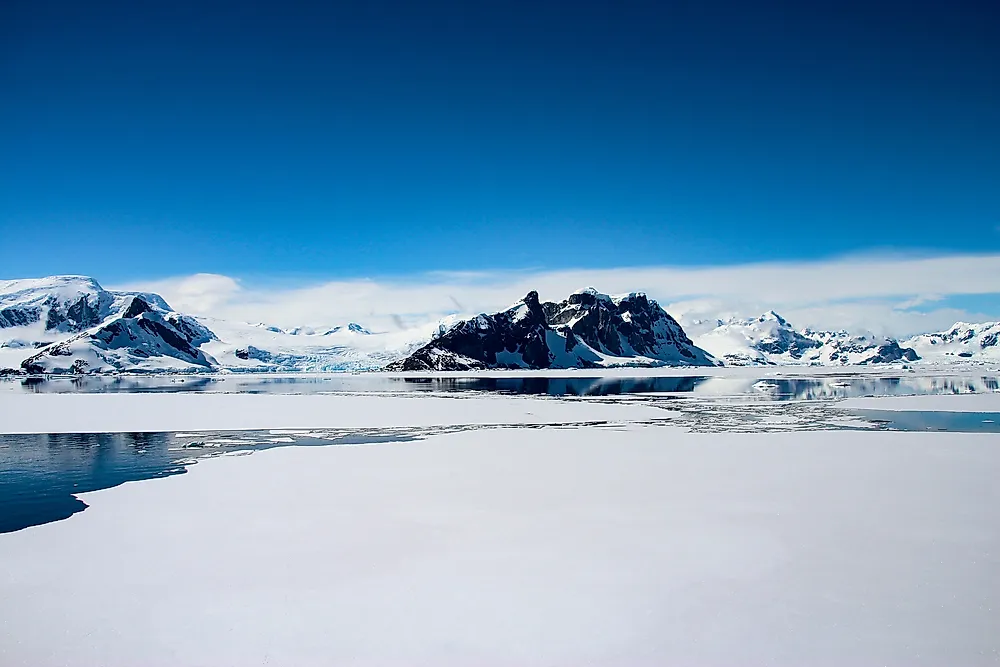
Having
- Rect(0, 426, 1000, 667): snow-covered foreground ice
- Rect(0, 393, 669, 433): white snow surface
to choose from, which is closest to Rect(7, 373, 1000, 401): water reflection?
Rect(0, 393, 669, 433): white snow surface

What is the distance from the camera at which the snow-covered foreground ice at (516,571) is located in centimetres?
895

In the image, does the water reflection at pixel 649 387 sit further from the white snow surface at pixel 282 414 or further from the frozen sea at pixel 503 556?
the frozen sea at pixel 503 556

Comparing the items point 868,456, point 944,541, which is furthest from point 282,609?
point 868,456

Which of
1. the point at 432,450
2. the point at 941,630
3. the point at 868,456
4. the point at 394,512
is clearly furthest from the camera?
the point at 432,450

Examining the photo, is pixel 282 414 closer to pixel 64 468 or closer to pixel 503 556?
pixel 64 468

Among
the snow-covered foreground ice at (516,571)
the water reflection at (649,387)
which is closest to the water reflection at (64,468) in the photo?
the snow-covered foreground ice at (516,571)

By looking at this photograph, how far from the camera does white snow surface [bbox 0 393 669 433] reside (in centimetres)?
3732

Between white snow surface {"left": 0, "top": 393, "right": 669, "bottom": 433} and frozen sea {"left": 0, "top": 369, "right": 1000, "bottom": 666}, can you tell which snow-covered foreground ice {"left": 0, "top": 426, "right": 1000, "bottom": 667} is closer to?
frozen sea {"left": 0, "top": 369, "right": 1000, "bottom": 666}

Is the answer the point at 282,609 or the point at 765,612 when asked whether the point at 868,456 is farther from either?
the point at 282,609

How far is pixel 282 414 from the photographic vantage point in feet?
147

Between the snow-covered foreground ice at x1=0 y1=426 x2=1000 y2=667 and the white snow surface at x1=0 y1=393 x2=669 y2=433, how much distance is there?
18851mm

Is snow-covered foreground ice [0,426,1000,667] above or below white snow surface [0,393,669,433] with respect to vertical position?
below

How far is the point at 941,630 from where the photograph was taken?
9.29 m

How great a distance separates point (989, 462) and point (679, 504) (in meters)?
13.3
